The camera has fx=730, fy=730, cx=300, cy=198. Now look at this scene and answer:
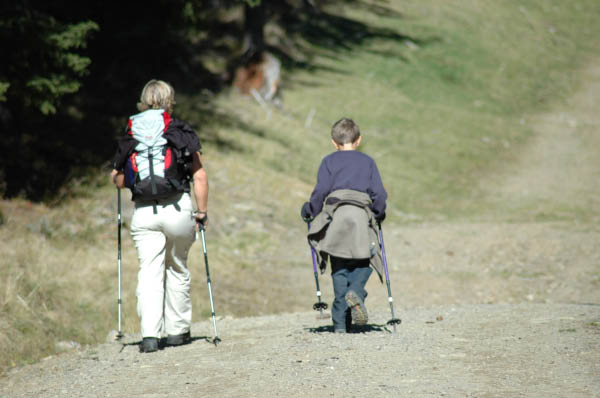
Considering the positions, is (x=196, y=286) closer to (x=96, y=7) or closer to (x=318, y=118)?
(x=96, y=7)

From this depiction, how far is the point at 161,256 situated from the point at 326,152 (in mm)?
16390

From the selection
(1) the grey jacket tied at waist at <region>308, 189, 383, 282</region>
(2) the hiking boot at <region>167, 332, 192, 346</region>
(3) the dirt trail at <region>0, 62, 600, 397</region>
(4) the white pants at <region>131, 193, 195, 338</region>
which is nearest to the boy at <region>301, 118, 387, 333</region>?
(1) the grey jacket tied at waist at <region>308, 189, 383, 282</region>

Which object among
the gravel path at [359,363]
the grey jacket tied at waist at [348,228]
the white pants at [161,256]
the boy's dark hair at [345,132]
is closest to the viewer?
the gravel path at [359,363]

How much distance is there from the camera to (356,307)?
6539mm

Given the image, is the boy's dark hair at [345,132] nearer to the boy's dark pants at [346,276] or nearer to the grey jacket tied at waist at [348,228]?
the grey jacket tied at waist at [348,228]

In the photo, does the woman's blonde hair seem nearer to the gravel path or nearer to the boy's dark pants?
the boy's dark pants

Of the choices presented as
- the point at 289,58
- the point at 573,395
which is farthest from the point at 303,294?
the point at 289,58

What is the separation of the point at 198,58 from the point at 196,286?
57.1 feet

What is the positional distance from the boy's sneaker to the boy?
39 mm

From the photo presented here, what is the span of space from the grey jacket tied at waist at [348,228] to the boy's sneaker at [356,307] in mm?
360

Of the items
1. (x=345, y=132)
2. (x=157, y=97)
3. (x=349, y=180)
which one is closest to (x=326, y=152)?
(x=345, y=132)

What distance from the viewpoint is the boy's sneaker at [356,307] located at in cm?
654

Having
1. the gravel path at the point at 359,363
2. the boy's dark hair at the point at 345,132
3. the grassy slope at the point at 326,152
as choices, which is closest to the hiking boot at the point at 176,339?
the gravel path at the point at 359,363

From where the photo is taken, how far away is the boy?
22.0ft
